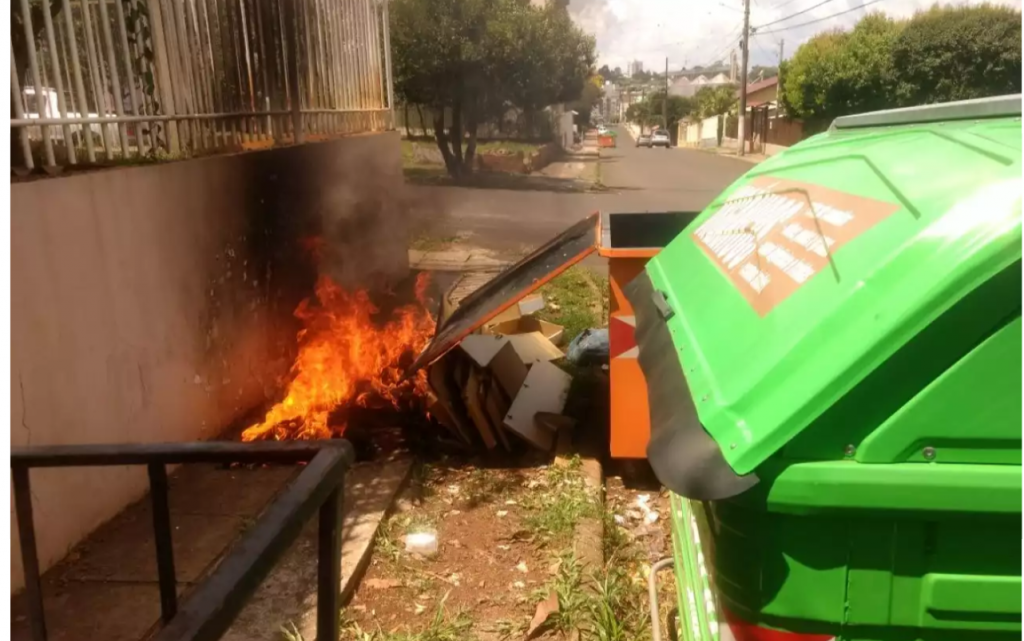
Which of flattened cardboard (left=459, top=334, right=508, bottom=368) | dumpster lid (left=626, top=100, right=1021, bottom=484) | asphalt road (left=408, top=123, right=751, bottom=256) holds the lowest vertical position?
asphalt road (left=408, top=123, right=751, bottom=256)

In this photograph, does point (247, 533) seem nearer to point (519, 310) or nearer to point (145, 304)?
point (145, 304)

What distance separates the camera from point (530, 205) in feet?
65.5

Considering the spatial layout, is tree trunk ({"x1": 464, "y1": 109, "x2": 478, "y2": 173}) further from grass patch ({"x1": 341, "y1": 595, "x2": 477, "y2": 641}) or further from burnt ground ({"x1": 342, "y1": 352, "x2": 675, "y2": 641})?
grass patch ({"x1": 341, "y1": 595, "x2": 477, "y2": 641})

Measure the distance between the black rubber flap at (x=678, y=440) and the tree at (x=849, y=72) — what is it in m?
29.6

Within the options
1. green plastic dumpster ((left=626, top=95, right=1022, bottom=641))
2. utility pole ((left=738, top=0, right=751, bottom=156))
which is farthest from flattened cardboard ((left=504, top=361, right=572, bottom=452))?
utility pole ((left=738, top=0, right=751, bottom=156))

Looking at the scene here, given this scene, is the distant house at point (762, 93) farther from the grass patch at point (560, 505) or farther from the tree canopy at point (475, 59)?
the grass patch at point (560, 505)

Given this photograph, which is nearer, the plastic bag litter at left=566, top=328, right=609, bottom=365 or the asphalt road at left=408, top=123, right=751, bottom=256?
the plastic bag litter at left=566, top=328, right=609, bottom=365

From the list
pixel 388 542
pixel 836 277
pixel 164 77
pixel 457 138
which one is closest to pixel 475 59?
pixel 457 138

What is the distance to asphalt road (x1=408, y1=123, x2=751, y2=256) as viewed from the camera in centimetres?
1497

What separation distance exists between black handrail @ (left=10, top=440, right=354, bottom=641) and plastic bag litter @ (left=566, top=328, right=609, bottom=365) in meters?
4.97

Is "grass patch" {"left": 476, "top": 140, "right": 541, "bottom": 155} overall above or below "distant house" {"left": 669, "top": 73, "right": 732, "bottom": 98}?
below

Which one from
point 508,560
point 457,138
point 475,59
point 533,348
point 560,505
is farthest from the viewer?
point 457,138

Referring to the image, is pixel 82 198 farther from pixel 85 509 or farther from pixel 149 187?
pixel 85 509

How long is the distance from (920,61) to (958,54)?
3.92 feet
